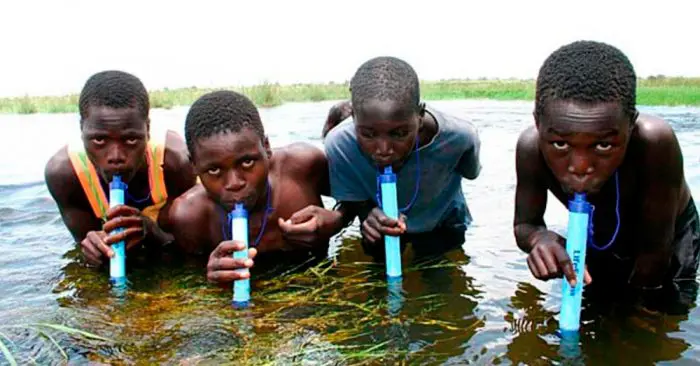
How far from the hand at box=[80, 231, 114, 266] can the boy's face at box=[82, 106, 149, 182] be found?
0.38m

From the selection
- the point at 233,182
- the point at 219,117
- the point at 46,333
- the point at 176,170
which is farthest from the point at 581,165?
the point at 176,170

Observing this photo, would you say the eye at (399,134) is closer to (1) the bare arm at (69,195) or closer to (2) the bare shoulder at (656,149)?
(2) the bare shoulder at (656,149)

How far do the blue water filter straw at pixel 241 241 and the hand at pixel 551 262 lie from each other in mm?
1480

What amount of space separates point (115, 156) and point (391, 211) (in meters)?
1.72

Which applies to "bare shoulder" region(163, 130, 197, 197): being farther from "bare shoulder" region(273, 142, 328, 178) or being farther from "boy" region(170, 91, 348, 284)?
"bare shoulder" region(273, 142, 328, 178)

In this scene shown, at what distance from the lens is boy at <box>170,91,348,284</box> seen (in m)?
3.91

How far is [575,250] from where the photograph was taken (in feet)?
10.3

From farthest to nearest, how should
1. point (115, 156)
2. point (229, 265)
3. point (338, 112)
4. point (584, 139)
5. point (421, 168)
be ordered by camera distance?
point (338, 112) → point (421, 168) → point (115, 156) → point (229, 265) → point (584, 139)

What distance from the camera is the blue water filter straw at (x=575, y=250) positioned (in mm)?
3131

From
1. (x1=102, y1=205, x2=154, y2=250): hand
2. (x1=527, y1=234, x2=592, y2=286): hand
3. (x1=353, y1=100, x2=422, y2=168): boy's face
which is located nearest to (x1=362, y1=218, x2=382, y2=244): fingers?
(x1=353, y1=100, x2=422, y2=168): boy's face

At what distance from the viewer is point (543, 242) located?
10.7ft

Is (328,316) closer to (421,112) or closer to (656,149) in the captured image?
(421,112)

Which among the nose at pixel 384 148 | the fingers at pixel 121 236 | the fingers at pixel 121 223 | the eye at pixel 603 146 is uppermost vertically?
the eye at pixel 603 146

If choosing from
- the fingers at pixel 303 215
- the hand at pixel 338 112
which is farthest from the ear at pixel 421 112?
the hand at pixel 338 112
